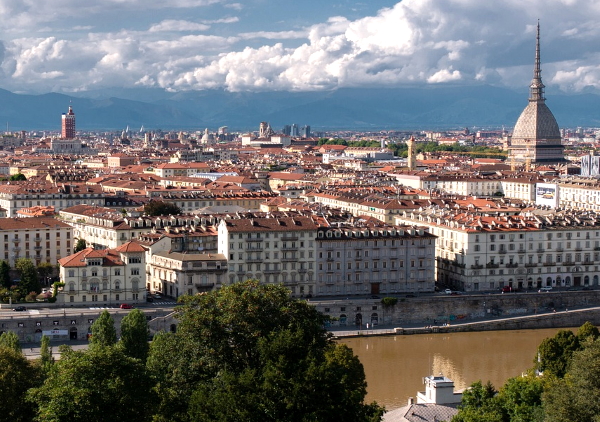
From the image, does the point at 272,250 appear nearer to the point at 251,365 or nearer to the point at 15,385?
the point at 251,365

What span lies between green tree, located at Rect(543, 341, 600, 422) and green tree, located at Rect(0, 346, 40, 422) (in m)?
9.63

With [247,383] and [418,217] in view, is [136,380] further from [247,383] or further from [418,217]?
[418,217]

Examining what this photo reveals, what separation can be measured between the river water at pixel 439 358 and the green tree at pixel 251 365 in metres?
6.85

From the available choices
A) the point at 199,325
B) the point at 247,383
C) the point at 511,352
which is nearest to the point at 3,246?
the point at 511,352

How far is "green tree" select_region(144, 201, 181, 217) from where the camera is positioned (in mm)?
56000

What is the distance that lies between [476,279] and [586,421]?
75.2 ft

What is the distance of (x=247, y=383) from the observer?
18781 millimetres

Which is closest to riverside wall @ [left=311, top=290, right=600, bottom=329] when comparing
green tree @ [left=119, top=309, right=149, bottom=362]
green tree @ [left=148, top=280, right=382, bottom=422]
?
green tree @ [left=119, top=309, right=149, bottom=362]

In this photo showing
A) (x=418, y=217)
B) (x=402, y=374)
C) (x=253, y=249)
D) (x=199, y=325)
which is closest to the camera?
(x=199, y=325)

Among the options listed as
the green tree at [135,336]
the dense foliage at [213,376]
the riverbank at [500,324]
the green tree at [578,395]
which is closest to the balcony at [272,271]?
the riverbank at [500,324]

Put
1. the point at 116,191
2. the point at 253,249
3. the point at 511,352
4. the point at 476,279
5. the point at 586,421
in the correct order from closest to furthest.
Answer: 1. the point at 586,421
2. the point at 511,352
3. the point at 253,249
4. the point at 476,279
5. the point at 116,191

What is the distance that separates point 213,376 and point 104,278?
17593 mm

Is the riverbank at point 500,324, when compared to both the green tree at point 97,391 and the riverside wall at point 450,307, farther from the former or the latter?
the green tree at point 97,391

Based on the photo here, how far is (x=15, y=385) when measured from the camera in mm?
21391
